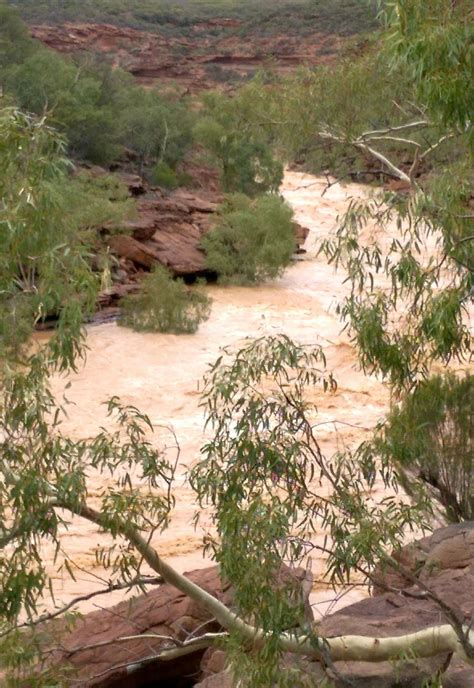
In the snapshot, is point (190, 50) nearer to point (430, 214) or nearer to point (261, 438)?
point (430, 214)

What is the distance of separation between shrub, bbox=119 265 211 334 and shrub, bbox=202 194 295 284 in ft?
7.49

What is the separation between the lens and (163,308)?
50.7 feet

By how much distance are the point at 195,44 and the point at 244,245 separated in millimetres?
35609

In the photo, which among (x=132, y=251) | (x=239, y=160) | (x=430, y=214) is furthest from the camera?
(x=239, y=160)

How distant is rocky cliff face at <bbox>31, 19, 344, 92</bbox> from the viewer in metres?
44.9

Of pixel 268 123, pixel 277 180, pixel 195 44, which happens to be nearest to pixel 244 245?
pixel 277 180

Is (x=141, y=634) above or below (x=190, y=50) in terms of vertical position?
below

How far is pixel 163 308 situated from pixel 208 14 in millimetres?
46584

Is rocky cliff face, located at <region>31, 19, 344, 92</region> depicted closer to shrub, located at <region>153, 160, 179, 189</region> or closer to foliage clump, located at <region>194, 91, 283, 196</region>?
foliage clump, located at <region>194, 91, 283, 196</region>

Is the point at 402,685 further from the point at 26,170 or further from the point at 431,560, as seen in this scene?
the point at 26,170

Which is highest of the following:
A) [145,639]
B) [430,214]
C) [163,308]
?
[430,214]

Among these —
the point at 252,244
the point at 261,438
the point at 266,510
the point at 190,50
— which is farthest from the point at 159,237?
the point at 190,50

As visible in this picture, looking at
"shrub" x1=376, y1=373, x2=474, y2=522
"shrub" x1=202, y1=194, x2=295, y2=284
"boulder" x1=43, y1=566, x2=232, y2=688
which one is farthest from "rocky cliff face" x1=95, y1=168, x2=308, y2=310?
"boulder" x1=43, y1=566, x2=232, y2=688

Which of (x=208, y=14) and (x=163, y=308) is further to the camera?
(x=208, y=14)
